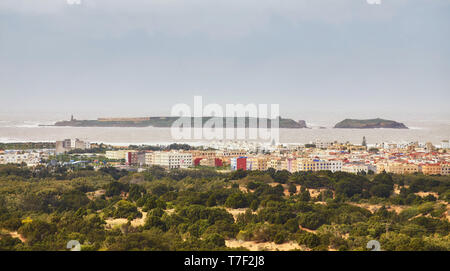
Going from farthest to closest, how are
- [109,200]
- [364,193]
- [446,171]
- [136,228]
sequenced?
[446,171] < [364,193] < [109,200] < [136,228]

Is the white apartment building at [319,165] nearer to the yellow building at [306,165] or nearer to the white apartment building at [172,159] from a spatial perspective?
the yellow building at [306,165]

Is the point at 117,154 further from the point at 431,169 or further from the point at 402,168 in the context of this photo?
the point at 431,169

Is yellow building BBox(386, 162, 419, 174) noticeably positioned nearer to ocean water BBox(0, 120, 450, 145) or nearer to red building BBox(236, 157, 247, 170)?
ocean water BBox(0, 120, 450, 145)

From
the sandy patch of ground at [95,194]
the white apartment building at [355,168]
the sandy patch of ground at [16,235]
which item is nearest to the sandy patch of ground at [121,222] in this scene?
the sandy patch of ground at [16,235]

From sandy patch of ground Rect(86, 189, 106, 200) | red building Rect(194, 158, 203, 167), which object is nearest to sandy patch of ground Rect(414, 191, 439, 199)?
sandy patch of ground Rect(86, 189, 106, 200)
